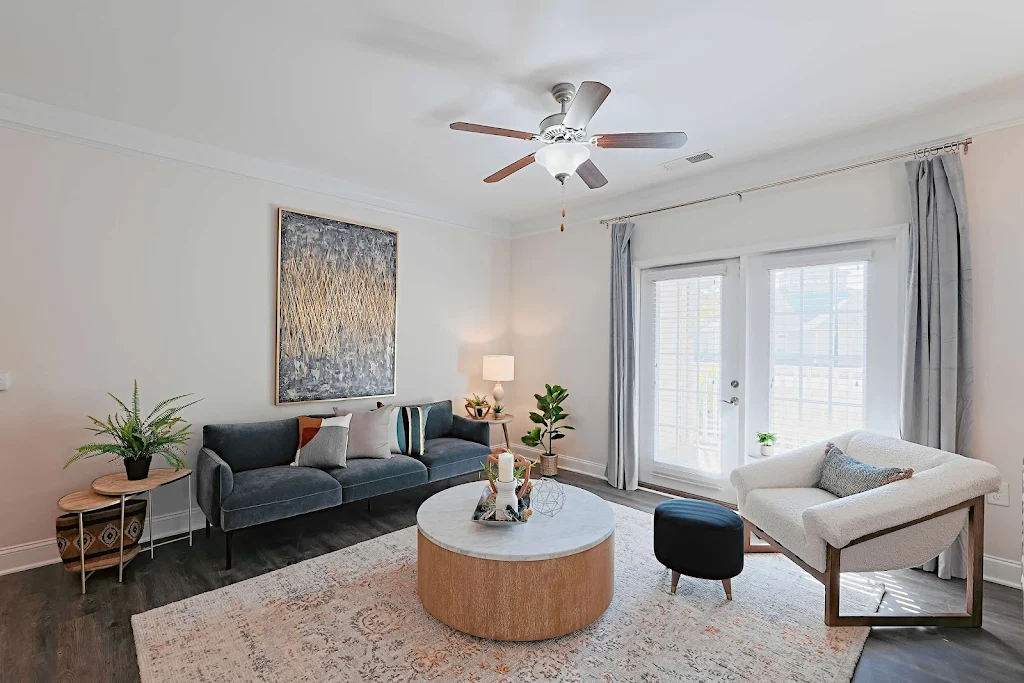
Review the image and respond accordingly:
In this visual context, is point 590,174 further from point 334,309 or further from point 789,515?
point 334,309

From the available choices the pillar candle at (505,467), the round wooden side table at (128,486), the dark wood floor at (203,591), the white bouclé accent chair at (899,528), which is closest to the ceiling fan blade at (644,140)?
the pillar candle at (505,467)

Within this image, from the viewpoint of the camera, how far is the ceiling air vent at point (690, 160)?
380 cm

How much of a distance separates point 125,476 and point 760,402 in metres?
4.49

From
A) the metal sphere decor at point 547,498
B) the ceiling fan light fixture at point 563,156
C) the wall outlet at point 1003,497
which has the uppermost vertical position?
the ceiling fan light fixture at point 563,156

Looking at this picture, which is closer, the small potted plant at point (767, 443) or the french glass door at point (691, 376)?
the small potted plant at point (767, 443)

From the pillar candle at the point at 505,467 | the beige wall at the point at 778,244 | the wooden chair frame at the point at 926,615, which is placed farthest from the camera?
the beige wall at the point at 778,244

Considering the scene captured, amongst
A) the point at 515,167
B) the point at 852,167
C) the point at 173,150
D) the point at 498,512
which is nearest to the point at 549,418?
the point at 498,512

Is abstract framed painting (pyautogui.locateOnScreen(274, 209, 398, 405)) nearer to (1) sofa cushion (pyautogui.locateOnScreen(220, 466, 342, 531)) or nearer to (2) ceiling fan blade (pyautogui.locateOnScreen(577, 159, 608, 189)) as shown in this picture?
(1) sofa cushion (pyautogui.locateOnScreen(220, 466, 342, 531))

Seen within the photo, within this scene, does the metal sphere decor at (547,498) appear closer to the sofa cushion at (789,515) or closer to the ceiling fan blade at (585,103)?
the sofa cushion at (789,515)

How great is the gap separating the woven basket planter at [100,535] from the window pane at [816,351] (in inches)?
175

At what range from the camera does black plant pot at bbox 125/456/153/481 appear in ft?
9.74

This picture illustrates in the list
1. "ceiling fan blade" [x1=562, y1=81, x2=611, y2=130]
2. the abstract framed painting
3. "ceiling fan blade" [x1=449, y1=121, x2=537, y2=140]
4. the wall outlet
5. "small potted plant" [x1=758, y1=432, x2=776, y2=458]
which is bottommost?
the wall outlet

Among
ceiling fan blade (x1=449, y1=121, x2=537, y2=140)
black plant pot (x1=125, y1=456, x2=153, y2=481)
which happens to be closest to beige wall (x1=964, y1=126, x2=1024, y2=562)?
ceiling fan blade (x1=449, y1=121, x2=537, y2=140)

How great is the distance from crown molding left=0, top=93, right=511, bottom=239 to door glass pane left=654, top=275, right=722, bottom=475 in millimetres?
2585
